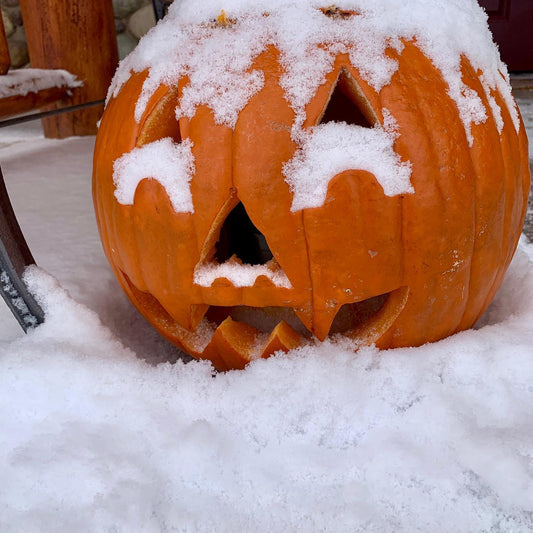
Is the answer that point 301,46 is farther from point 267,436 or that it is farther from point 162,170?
point 267,436

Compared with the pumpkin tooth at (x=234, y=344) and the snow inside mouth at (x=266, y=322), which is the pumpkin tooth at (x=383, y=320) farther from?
the pumpkin tooth at (x=234, y=344)

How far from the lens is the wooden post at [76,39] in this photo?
1854 mm

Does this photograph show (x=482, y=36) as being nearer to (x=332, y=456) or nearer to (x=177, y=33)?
(x=177, y=33)

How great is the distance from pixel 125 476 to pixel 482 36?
742 mm

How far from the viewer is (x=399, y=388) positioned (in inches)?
26.4

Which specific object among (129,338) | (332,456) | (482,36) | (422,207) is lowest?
(129,338)

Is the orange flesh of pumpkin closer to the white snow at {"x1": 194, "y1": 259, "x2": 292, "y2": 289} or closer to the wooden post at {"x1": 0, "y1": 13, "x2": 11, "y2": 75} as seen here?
the white snow at {"x1": 194, "y1": 259, "x2": 292, "y2": 289}

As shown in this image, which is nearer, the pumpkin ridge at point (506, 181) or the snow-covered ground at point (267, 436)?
the snow-covered ground at point (267, 436)

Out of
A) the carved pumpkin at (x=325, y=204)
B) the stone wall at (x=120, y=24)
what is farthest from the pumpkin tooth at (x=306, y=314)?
the stone wall at (x=120, y=24)

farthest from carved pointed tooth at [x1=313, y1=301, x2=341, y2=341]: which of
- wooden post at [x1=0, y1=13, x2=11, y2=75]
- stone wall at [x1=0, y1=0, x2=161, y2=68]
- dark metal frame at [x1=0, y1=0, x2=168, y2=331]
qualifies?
stone wall at [x1=0, y1=0, x2=161, y2=68]

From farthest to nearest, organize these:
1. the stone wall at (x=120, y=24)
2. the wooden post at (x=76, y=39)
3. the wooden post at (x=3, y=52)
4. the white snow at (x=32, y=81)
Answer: the stone wall at (x=120, y=24)
the wooden post at (x=76, y=39)
the white snow at (x=32, y=81)
the wooden post at (x=3, y=52)

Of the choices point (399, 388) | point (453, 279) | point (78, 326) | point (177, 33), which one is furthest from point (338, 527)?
point (177, 33)

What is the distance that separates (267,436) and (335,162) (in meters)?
0.33

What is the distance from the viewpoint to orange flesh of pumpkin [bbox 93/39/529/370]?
0.67 metres
